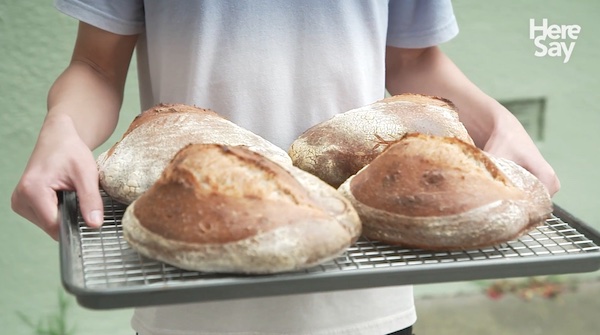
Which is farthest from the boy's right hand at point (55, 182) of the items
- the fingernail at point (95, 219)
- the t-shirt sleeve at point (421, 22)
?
the t-shirt sleeve at point (421, 22)

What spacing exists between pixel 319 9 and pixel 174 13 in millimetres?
262

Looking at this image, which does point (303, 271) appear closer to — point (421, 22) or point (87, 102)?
point (87, 102)

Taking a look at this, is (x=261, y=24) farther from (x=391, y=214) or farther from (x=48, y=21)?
(x=48, y=21)

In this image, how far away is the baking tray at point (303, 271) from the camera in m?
0.94

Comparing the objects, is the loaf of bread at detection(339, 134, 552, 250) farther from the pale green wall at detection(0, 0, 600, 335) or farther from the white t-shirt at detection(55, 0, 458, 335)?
the pale green wall at detection(0, 0, 600, 335)

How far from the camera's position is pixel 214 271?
979mm

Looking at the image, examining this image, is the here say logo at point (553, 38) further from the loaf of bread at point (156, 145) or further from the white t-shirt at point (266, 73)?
the loaf of bread at point (156, 145)

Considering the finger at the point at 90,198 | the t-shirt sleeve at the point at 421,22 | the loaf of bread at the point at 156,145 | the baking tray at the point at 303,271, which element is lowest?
the baking tray at the point at 303,271

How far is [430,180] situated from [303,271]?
0.75 ft

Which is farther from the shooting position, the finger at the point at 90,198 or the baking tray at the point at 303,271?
the finger at the point at 90,198

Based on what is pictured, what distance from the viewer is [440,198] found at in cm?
108

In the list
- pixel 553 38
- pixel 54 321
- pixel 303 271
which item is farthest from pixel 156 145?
pixel 553 38

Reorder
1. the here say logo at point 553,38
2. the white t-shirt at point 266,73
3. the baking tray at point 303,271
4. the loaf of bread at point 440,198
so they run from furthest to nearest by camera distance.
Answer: the here say logo at point 553,38 → the white t-shirt at point 266,73 → the loaf of bread at point 440,198 → the baking tray at point 303,271

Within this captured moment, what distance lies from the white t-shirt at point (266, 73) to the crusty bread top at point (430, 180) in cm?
35
